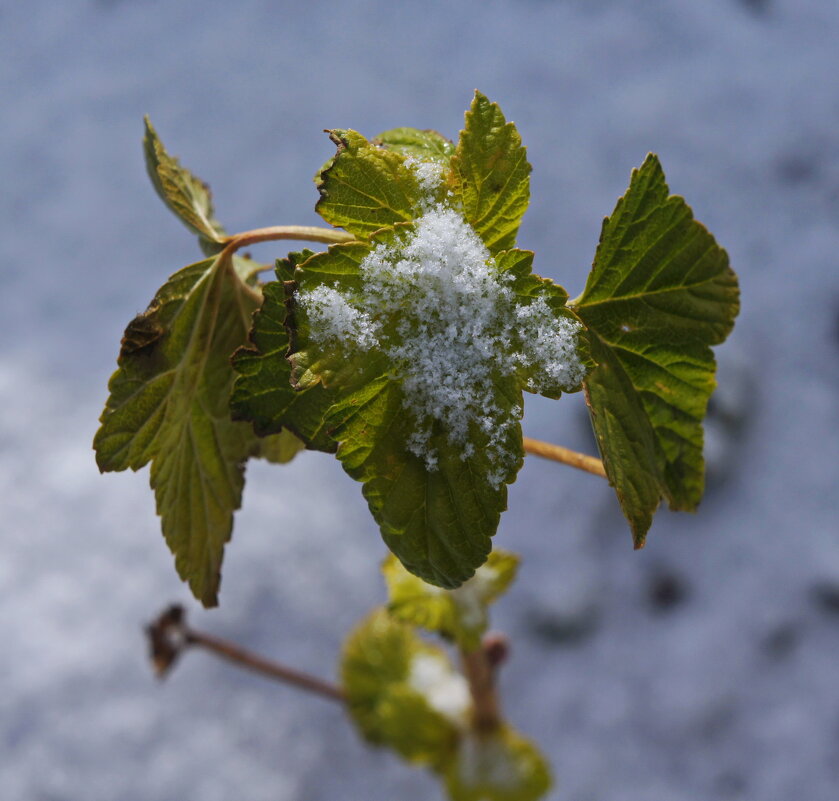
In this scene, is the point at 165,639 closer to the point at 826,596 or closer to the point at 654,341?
the point at 654,341

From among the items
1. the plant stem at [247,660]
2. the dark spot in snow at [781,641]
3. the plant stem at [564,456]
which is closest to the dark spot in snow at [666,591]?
the dark spot in snow at [781,641]

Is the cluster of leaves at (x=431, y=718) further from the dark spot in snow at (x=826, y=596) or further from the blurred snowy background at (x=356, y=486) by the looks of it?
the dark spot in snow at (x=826, y=596)

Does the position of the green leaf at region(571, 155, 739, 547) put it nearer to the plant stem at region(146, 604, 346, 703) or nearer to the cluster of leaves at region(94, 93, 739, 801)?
the cluster of leaves at region(94, 93, 739, 801)

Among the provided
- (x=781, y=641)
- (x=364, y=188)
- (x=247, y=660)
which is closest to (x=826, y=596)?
(x=781, y=641)

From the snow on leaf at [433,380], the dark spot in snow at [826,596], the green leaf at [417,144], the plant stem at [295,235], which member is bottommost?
the snow on leaf at [433,380]

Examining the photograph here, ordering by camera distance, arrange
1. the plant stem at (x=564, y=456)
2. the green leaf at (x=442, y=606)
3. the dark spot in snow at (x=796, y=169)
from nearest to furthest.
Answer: the plant stem at (x=564, y=456), the green leaf at (x=442, y=606), the dark spot in snow at (x=796, y=169)

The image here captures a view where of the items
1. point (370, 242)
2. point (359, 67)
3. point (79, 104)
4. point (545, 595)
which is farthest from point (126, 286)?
point (370, 242)
